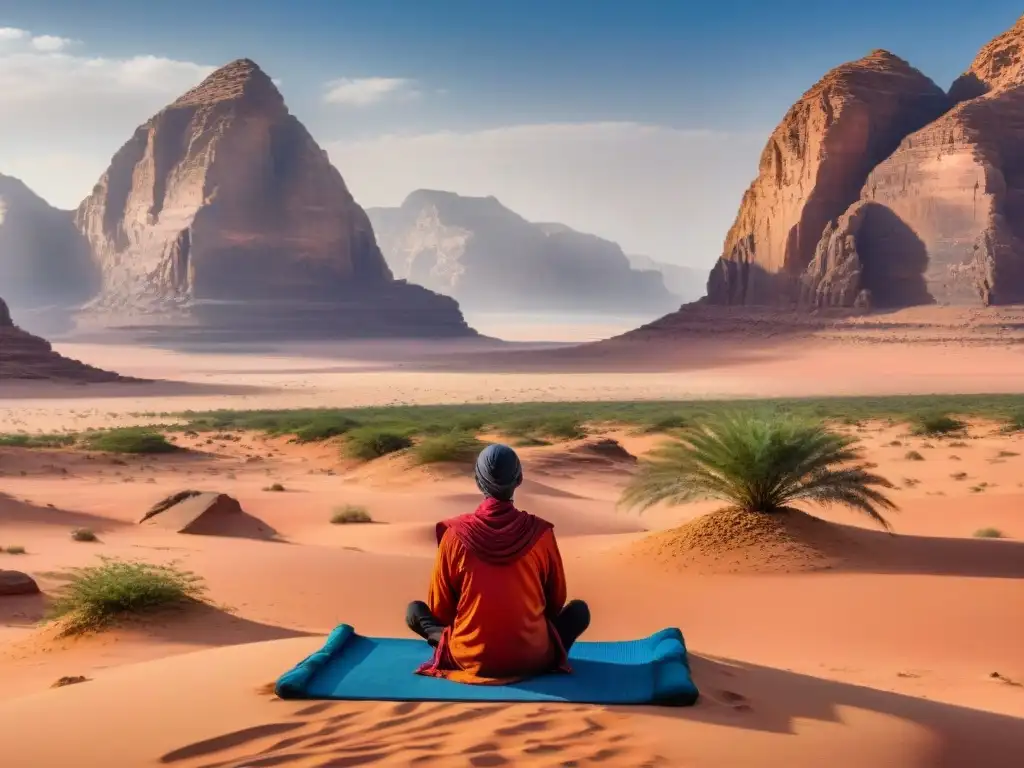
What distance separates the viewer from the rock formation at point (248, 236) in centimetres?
11656

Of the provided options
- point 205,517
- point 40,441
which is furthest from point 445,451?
point 40,441

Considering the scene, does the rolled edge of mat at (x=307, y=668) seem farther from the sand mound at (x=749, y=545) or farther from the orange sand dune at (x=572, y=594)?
the sand mound at (x=749, y=545)

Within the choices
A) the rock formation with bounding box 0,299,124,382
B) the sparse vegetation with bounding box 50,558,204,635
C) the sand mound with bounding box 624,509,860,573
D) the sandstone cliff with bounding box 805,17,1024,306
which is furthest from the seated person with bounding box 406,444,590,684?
the sandstone cliff with bounding box 805,17,1024,306

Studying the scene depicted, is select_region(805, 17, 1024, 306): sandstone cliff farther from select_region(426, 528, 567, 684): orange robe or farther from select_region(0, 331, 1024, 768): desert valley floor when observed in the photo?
select_region(426, 528, 567, 684): orange robe

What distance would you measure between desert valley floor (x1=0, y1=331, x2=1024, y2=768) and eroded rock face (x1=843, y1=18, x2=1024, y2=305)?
54.5 metres

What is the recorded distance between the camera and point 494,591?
520cm

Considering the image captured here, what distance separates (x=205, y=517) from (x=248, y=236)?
113 m

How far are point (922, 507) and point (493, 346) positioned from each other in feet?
331

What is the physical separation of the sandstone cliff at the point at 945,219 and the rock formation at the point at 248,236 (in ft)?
160

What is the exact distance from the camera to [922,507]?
17094 millimetres

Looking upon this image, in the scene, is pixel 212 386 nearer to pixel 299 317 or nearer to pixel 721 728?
pixel 299 317

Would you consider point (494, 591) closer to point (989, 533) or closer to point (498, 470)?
point (498, 470)

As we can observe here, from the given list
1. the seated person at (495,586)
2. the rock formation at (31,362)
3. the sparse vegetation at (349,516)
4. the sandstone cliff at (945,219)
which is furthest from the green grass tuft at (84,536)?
the sandstone cliff at (945,219)

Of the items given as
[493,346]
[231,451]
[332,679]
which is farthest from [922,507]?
[493,346]
